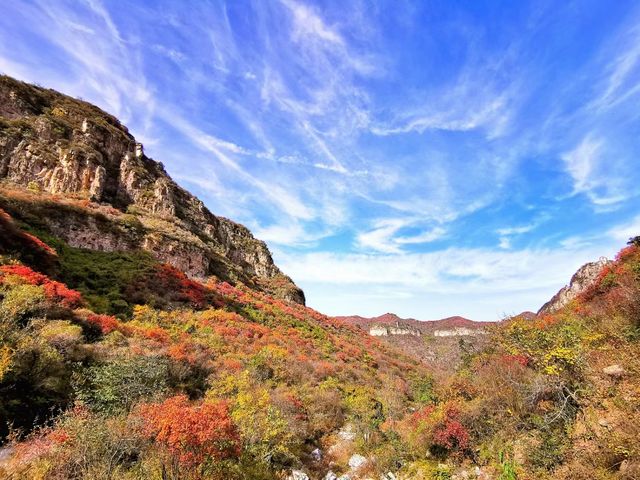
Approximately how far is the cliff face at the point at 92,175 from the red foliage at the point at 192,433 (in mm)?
22851

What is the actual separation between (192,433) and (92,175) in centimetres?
3267

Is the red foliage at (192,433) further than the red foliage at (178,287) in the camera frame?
No

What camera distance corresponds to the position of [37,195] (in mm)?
25188

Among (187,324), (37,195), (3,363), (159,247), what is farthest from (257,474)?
(37,195)

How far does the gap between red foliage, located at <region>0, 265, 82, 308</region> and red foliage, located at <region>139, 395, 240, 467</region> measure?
1042 centimetres

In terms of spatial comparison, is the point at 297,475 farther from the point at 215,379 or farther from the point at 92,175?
the point at 92,175

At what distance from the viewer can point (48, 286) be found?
49.2ft

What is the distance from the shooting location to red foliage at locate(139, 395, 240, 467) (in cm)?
686

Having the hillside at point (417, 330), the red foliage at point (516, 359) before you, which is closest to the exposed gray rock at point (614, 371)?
the red foliage at point (516, 359)

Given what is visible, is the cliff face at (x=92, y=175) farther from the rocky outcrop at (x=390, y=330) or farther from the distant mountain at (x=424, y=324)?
the distant mountain at (x=424, y=324)

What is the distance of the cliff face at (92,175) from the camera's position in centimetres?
2666

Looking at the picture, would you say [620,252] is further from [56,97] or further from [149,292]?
[56,97]

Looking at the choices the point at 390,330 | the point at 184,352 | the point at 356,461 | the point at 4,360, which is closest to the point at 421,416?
the point at 356,461

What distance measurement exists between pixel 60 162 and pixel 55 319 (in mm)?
23400
